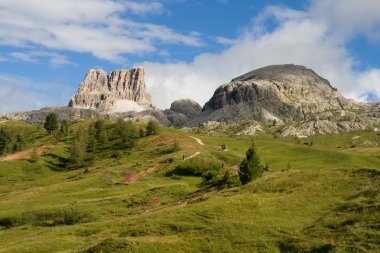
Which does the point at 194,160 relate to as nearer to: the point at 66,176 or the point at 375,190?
the point at 66,176

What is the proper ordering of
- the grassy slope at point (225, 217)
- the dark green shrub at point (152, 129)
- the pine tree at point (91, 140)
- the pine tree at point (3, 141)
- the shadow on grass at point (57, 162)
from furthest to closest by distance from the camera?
the pine tree at point (3, 141) < the dark green shrub at point (152, 129) < the pine tree at point (91, 140) < the shadow on grass at point (57, 162) < the grassy slope at point (225, 217)

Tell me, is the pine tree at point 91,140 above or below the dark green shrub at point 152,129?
below

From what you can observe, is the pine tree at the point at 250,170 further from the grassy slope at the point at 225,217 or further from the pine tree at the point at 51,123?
the pine tree at the point at 51,123

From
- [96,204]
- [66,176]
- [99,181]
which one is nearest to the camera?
[96,204]

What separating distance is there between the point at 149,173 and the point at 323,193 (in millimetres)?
59633

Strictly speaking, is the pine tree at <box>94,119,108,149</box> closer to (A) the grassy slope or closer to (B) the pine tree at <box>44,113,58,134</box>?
(B) the pine tree at <box>44,113,58,134</box>

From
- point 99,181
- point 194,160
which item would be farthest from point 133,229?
point 194,160

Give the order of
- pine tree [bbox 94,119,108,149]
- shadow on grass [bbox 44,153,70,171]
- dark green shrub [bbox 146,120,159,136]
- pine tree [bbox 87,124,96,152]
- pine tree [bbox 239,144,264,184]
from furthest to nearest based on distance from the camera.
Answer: dark green shrub [bbox 146,120,159,136] → pine tree [bbox 94,119,108,149] → pine tree [bbox 87,124,96,152] → shadow on grass [bbox 44,153,70,171] → pine tree [bbox 239,144,264,184]

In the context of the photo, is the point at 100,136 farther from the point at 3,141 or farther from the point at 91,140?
the point at 3,141

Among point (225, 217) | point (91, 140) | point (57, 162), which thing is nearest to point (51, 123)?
point (91, 140)

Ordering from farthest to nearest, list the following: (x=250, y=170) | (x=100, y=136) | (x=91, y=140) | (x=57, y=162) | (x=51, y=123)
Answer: (x=51, y=123)
(x=100, y=136)
(x=91, y=140)
(x=57, y=162)
(x=250, y=170)

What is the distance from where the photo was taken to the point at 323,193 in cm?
5266

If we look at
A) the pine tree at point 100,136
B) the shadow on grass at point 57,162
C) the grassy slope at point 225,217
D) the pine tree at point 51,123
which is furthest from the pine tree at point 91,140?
the grassy slope at point 225,217

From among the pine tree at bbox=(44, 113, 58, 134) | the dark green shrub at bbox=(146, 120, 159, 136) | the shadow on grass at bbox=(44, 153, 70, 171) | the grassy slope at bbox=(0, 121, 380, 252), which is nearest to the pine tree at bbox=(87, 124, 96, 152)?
the shadow on grass at bbox=(44, 153, 70, 171)
